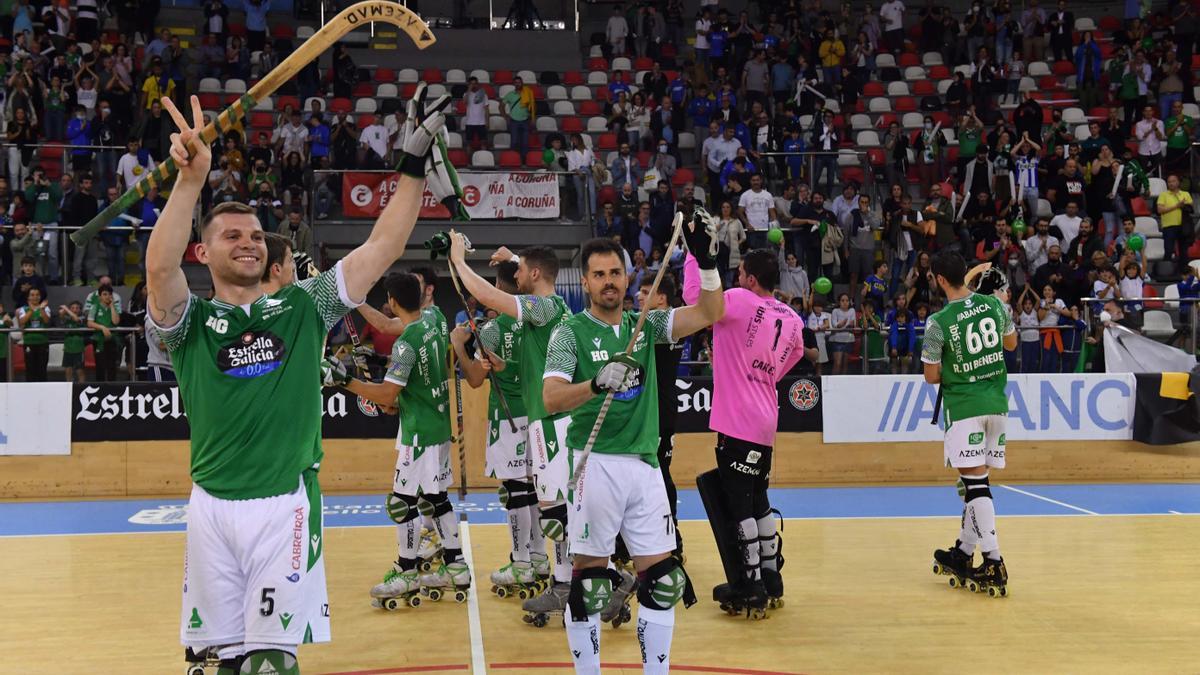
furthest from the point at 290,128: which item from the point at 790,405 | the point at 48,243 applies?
the point at 790,405

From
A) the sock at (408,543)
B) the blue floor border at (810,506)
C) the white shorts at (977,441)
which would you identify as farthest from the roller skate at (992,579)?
the sock at (408,543)

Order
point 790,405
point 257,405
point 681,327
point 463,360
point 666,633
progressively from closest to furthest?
point 257,405
point 666,633
point 681,327
point 463,360
point 790,405

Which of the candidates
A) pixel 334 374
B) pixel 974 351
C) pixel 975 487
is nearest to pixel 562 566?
pixel 334 374

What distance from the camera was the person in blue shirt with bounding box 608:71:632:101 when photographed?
27069mm

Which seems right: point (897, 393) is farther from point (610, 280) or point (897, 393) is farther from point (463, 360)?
point (610, 280)

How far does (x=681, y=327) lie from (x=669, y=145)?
1902 cm

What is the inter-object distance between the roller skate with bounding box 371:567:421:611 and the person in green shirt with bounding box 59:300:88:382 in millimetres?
9012

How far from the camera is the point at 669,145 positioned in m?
25.4

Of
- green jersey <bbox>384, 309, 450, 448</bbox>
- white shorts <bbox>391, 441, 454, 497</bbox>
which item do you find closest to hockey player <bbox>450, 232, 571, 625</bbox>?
green jersey <bbox>384, 309, 450, 448</bbox>

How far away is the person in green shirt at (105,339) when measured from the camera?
1639 centimetres

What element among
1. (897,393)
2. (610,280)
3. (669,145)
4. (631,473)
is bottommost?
(897,393)

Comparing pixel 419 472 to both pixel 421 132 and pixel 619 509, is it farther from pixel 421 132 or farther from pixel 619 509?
pixel 421 132

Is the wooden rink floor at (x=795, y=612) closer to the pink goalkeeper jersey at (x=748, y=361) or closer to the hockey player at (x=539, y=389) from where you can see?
the hockey player at (x=539, y=389)

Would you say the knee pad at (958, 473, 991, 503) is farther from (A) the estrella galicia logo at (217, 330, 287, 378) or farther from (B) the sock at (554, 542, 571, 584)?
(A) the estrella galicia logo at (217, 330, 287, 378)
